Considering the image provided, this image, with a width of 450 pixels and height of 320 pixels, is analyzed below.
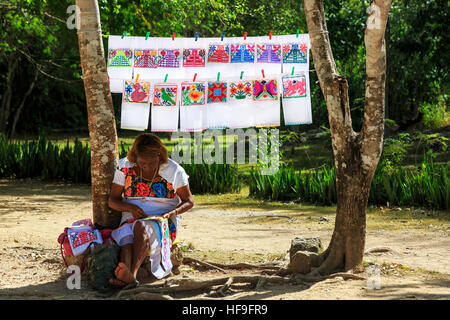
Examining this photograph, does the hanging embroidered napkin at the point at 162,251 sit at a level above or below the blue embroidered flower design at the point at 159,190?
below

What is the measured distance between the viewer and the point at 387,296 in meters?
3.93

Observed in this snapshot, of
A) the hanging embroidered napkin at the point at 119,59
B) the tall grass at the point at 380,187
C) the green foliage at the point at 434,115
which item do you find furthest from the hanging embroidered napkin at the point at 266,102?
the green foliage at the point at 434,115

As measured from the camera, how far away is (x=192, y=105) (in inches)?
252

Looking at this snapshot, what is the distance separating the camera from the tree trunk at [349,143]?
4.45 m

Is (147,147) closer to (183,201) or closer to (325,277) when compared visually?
(183,201)

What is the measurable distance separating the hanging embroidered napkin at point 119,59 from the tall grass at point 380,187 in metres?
3.27

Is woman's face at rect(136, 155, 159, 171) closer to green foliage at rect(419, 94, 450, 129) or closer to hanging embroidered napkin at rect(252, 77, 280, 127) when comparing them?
hanging embroidered napkin at rect(252, 77, 280, 127)

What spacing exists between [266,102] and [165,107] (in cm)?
104

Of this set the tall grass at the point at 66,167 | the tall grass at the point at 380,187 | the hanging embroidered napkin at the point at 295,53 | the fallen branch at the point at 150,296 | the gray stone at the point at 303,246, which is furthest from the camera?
the tall grass at the point at 66,167

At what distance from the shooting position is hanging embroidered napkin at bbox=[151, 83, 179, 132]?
6.36 meters

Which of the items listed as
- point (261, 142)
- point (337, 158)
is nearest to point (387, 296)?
point (337, 158)

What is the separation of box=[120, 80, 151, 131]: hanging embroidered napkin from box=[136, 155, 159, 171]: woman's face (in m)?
1.84

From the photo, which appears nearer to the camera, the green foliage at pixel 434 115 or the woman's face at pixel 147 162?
the woman's face at pixel 147 162

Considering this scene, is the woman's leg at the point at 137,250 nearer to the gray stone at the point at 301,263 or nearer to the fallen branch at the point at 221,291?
the fallen branch at the point at 221,291
